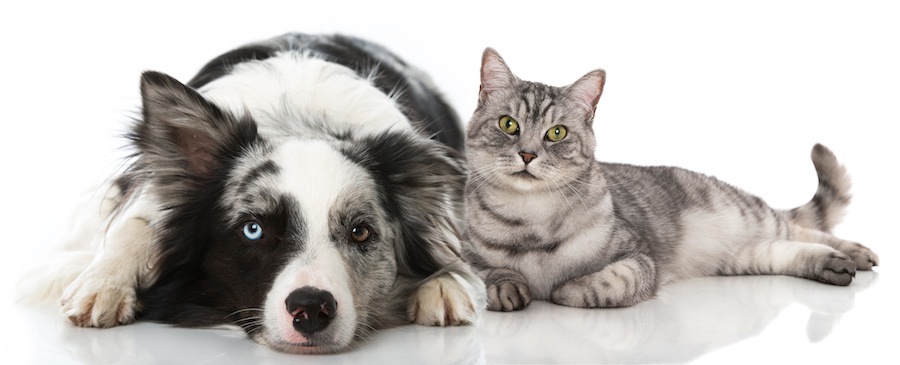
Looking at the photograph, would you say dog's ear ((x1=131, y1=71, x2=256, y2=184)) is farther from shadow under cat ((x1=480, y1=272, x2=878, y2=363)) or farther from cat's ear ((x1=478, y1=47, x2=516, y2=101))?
shadow under cat ((x1=480, y1=272, x2=878, y2=363))

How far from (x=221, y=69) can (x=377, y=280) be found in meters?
1.80

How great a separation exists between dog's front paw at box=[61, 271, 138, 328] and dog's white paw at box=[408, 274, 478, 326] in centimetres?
105

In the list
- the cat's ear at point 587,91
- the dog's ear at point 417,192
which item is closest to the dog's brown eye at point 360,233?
the dog's ear at point 417,192

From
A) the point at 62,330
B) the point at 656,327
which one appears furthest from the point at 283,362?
the point at 656,327

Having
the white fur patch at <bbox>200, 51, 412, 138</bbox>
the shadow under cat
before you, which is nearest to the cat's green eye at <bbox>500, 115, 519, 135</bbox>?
the white fur patch at <bbox>200, 51, 412, 138</bbox>

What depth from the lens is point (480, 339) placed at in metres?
3.57

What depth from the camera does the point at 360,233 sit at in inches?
138

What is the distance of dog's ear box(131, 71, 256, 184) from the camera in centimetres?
357

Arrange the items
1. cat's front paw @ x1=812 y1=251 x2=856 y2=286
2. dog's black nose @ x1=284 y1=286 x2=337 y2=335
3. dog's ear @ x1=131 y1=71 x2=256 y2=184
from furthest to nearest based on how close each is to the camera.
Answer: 1. cat's front paw @ x1=812 y1=251 x2=856 y2=286
2. dog's ear @ x1=131 y1=71 x2=256 y2=184
3. dog's black nose @ x1=284 y1=286 x2=337 y2=335

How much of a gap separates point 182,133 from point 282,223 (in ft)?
1.90

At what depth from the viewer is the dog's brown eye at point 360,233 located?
3.47 m

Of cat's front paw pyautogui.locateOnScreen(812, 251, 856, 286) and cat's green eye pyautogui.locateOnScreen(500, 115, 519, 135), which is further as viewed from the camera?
cat's front paw pyautogui.locateOnScreen(812, 251, 856, 286)

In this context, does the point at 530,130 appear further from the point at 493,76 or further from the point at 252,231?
the point at 252,231

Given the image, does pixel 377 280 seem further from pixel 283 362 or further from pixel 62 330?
pixel 62 330
